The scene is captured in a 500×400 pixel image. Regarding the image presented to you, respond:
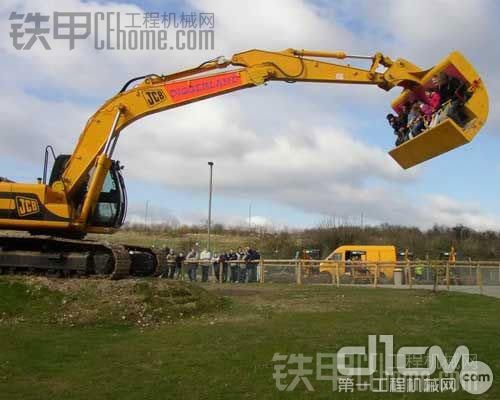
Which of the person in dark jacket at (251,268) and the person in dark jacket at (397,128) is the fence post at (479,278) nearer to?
the person in dark jacket at (251,268)

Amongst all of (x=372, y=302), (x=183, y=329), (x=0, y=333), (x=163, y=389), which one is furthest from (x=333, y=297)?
(x=163, y=389)

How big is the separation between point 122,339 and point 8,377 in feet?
10.1

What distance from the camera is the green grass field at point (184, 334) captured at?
324 inches

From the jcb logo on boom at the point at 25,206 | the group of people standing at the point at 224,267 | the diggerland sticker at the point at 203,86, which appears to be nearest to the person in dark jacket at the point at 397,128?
the diggerland sticker at the point at 203,86

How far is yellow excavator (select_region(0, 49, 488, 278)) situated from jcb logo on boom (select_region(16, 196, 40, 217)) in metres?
0.03

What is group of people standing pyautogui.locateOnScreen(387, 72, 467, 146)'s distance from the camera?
46.3 ft

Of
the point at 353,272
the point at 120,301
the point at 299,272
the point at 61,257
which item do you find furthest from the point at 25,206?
the point at 353,272

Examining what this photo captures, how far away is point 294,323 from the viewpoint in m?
12.9

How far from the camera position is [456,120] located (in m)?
14.0

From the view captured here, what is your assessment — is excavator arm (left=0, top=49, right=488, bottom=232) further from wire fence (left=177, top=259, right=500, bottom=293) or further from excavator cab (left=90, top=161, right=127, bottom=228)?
wire fence (left=177, top=259, right=500, bottom=293)

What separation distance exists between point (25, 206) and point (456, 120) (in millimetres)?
10654

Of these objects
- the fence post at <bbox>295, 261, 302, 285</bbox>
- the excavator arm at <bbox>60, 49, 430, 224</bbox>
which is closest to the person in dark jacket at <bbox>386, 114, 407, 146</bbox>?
the excavator arm at <bbox>60, 49, 430, 224</bbox>

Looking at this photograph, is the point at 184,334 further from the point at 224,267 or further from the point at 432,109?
the point at 224,267

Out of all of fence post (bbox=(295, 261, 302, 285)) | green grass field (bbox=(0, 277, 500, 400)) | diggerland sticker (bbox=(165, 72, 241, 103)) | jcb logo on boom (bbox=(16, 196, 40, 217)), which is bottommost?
green grass field (bbox=(0, 277, 500, 400))
